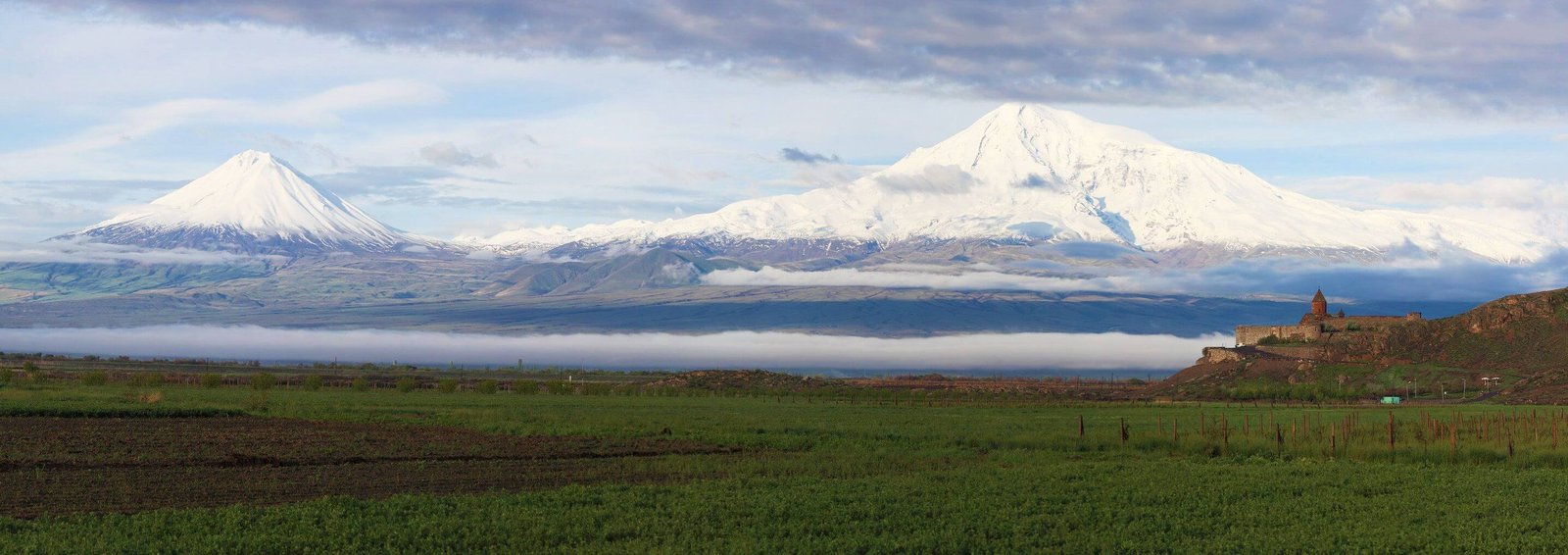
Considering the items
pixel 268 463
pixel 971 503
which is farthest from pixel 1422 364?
pixel 268 463

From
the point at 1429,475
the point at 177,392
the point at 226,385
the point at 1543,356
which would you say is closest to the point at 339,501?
the point at 1429,475

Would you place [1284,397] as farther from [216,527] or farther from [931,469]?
[216,527]

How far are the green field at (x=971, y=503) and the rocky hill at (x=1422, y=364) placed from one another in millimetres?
50587

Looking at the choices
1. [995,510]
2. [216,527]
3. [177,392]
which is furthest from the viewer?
[177,392]

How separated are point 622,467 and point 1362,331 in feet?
319

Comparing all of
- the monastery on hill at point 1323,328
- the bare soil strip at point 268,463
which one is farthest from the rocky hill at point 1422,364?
A: the bare soil strip at point 268,463

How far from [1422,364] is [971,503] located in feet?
290

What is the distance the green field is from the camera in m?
22.6

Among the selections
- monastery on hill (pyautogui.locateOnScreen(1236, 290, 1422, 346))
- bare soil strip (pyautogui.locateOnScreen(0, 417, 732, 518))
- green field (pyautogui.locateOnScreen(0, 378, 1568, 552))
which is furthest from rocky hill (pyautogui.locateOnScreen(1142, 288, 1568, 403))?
bare soil strip (pyautogui.locateOnScreen(0, 417, 732, 518))

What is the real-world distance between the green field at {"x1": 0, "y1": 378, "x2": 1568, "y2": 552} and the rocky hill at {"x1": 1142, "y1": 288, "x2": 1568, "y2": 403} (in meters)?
50.6

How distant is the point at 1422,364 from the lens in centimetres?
10488

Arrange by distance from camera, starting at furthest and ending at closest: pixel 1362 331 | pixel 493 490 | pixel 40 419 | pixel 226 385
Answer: pixel 1362 331 → pixel 226 385 → pixel 40 419 → pixel 493 490

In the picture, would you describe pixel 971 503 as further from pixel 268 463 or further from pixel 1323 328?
pixel 1323 328

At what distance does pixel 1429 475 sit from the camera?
32.9 meters
